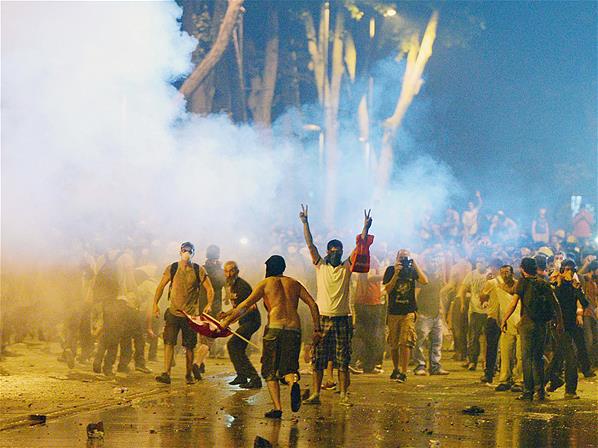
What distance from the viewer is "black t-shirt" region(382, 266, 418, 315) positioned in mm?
16062

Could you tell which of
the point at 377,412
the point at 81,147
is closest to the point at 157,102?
the point at 81,147

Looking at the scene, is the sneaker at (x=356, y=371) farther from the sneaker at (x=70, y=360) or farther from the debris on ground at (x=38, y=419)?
the debris on ground at (x=38, y=419)

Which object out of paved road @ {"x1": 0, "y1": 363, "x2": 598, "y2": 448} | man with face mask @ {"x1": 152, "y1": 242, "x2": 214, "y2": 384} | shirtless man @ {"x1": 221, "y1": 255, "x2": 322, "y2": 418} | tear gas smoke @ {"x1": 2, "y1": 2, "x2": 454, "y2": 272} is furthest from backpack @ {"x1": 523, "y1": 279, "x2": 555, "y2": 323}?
tear gas smoke @ {"x1": 2, "y1": 2, "x2": 454, "y2": 272}

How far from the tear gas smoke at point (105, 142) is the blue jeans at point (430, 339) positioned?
521cm

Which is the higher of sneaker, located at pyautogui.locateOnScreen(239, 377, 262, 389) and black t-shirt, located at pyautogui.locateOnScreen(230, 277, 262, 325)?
black t-shirt, located at pyautogui.locateOnScreen(230, 277, 262, 325)

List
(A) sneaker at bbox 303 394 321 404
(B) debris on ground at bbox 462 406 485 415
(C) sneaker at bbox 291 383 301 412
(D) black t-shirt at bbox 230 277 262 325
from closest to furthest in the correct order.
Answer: (C) sneaker at bbox 291 383 301 412 → (B) debris on ground at bbox 462 406 485 415 → (A) sneaker at bbox 303 394 321 404 → (D) black t-shirt at bbox 230 277 262 325

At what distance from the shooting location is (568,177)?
4753cm

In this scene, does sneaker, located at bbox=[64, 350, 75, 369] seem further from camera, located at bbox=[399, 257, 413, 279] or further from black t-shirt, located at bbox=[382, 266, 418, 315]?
camera, located at bbox=[399, 257, 413, 279]

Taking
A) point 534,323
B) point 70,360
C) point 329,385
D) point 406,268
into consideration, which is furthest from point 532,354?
point 70,360

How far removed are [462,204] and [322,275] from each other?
31.1 meters

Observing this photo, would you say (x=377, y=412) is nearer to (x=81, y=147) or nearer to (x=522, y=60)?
(x=81, y=147)

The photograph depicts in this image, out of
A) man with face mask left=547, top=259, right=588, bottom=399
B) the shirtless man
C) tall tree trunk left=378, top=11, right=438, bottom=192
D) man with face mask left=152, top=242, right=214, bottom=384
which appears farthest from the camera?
tall tree trunk left=378, top=11, right=438, bottom=192

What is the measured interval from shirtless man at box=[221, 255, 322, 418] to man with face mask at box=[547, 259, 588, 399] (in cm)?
365

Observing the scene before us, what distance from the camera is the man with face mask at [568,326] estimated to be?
1413cm
